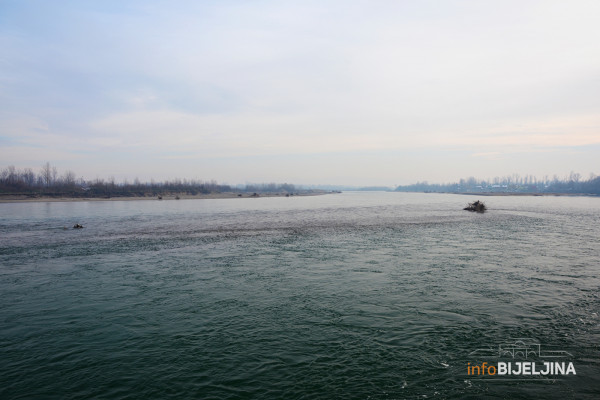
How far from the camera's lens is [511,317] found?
43.1ft

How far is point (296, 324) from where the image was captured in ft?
42.0

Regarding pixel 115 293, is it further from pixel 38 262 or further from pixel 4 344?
pixel 38 262

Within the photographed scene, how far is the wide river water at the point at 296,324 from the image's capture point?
9.02 m

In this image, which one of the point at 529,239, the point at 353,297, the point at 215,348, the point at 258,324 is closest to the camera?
the point at 215,348

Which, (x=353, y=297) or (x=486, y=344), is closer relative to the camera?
(x=486, y=344)

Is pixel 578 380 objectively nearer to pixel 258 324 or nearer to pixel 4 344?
pixel 258 324

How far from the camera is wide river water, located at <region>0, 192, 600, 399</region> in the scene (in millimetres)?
9016

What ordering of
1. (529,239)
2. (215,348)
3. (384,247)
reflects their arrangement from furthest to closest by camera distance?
(529,239)
(384,247)
(215,348)

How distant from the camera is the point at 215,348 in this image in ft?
36.1

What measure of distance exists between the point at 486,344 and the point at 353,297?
235 inches

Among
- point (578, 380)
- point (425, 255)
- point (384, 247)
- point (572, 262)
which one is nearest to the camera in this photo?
point (578, 380)

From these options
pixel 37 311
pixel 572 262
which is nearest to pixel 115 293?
pixel 37 311

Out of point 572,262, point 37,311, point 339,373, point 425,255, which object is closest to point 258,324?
point 339,373

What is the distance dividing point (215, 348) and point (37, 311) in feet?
29.5
